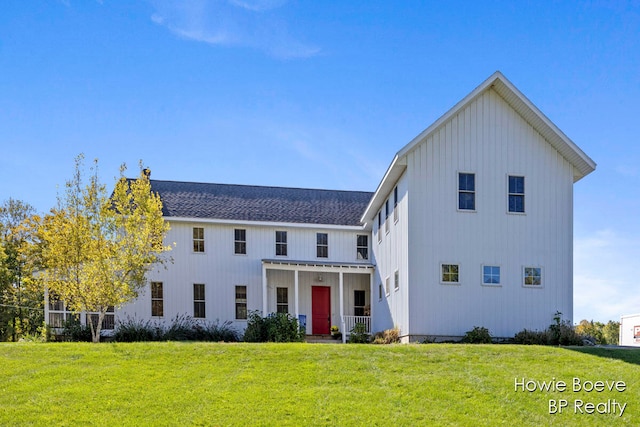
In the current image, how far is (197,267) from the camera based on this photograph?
23.2m

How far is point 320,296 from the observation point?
24.4 metres

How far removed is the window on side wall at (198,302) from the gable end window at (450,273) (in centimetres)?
990

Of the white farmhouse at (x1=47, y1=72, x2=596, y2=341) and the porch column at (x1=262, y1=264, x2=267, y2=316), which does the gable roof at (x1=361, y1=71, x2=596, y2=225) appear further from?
the porch column at (x1=262, y1=264, x2=267, y2=316)

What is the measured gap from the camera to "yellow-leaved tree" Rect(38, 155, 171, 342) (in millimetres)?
17156

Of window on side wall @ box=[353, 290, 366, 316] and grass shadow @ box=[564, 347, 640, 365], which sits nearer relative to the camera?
grass shadow @ box=[564, 347, 640, 365]

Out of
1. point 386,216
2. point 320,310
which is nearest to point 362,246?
point 320,310

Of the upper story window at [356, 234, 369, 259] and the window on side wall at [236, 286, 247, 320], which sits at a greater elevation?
the upper story window at [356, 234, 369, 259]

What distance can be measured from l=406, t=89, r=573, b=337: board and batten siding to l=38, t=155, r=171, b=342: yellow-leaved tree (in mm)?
8099

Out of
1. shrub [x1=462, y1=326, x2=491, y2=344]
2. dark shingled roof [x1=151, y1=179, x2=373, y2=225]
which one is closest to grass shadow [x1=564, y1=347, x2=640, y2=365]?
shrub [x1=462, y1=326, x2=491, y2=344]

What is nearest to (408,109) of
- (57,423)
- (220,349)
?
(220,349)

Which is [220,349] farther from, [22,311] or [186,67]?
[22,311]

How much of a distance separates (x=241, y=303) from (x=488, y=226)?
1023 cm

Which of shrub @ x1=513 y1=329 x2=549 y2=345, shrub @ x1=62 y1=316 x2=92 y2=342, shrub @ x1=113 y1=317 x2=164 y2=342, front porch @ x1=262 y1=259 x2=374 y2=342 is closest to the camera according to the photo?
shrub @ x1=513 y1=329 x2=549 y2=345

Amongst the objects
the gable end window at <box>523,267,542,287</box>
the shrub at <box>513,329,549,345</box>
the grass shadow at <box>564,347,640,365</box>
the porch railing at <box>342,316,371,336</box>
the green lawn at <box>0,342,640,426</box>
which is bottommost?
the porch railing at <box>342,316,371,336</box>
